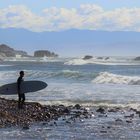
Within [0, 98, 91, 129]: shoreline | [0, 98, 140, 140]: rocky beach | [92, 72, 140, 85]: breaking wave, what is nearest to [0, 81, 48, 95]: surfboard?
[0, 98, 91, 129]: shoreline

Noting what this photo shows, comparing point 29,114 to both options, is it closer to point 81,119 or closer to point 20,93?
point 81,119

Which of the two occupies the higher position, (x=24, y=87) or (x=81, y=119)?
(x=24, y=87)

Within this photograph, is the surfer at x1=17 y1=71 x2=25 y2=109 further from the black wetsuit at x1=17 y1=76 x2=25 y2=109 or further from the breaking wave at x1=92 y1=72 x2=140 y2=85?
the breaking wave at x1=92 y1=72 x2=140 y2=85

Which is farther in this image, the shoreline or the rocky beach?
the shoreline

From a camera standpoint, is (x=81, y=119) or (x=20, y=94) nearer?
(x=81, y=119)

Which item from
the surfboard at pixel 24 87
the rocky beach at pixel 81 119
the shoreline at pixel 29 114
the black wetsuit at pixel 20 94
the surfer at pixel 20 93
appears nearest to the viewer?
the rocky beach at pixel 81 119

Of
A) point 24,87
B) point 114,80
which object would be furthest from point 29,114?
point 114,80

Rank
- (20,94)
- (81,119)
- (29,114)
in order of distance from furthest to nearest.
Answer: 1. (20,94)
2. (29,114)
3. (81,119)

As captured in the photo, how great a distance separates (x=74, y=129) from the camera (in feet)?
66.2

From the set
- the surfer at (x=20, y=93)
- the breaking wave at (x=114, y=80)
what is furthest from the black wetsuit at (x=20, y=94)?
the breaking wave at (x=114, y=80)

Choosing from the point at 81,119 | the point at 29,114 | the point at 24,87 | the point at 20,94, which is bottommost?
the point at 81,119

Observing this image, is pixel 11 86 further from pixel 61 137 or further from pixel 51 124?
pixel 61 137

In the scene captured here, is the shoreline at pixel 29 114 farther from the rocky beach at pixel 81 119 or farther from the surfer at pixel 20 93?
the surfer at pixel 20 93

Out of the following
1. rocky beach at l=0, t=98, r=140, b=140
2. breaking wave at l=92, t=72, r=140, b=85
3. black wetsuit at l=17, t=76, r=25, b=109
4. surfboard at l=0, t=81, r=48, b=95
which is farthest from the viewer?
breaking wave at l=92, t=72, r=140, b=85
